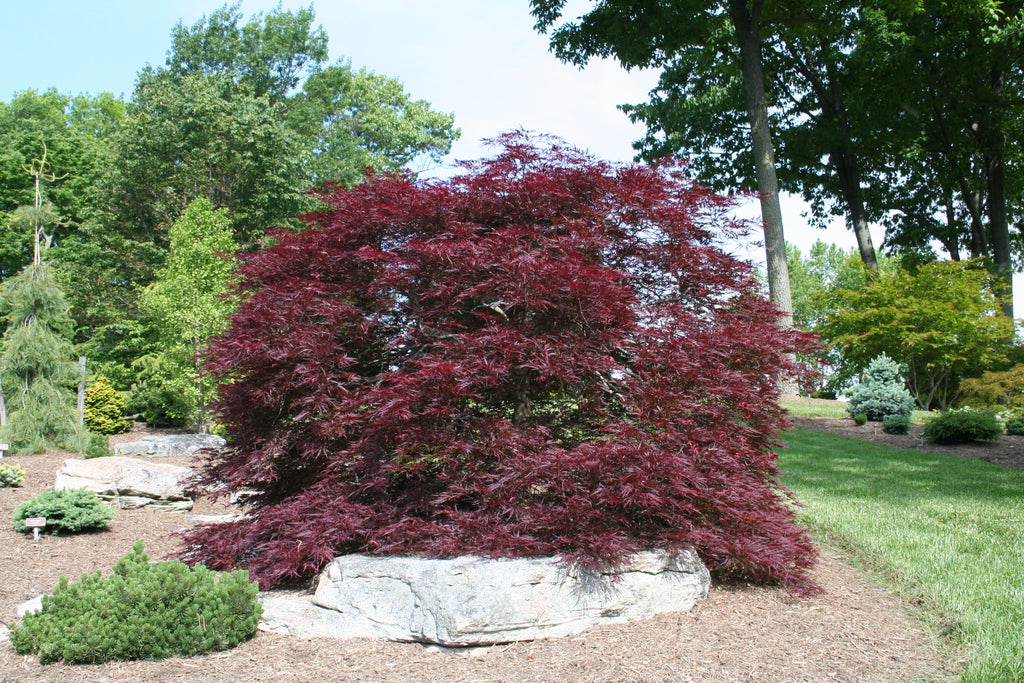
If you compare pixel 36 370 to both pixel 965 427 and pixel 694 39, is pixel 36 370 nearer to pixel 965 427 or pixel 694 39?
pixel 694 39

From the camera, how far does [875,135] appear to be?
19.4 m

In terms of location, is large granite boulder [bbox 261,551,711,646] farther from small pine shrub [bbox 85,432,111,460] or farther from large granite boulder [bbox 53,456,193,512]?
small pine shrub [bbox 85,432,111,460]

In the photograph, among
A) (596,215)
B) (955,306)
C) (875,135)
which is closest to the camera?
(596,215)

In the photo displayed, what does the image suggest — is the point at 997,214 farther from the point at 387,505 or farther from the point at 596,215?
the point at 387,505

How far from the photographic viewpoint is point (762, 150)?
13.1 m

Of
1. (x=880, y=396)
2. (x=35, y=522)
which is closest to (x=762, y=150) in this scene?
(x=880, y=396)

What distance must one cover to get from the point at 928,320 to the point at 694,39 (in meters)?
9.05

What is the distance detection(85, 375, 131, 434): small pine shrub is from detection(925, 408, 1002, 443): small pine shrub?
1860 cm

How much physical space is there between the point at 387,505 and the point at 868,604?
3.19m

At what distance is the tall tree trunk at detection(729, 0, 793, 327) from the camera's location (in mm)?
12656

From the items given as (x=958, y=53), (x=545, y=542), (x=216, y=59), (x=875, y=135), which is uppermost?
(x=216, y=59)

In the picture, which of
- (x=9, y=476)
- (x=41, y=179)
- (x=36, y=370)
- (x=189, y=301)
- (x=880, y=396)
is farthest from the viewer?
(x=41, y=179)

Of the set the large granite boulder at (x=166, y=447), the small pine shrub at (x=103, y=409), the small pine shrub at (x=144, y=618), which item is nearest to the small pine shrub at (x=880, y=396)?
the large granite boulder at (x=166, y=447)

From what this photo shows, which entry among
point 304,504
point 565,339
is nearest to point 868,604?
point 565,339
